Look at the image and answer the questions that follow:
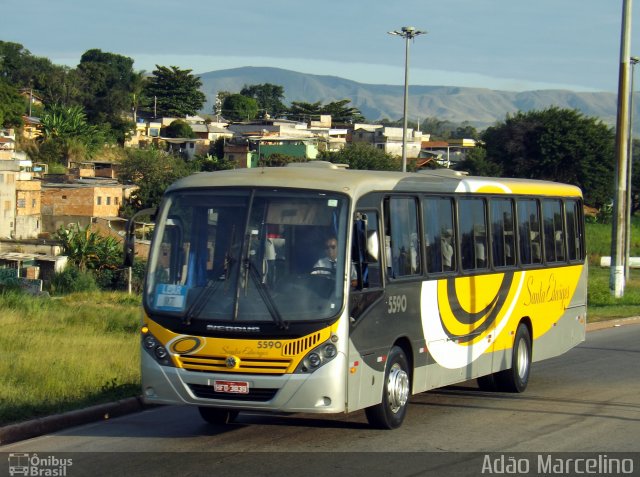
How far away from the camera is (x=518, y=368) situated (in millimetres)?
14039

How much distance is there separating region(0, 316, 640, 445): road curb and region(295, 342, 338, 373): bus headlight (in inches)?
114

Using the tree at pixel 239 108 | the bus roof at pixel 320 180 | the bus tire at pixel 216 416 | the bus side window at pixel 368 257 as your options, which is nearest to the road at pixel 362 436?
the bus tire at pixel 216 416

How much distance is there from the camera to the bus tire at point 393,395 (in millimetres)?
10422

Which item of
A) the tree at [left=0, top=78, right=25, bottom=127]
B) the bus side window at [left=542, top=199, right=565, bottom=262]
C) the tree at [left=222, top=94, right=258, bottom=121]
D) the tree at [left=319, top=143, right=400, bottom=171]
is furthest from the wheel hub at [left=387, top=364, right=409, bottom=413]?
the tree at [left=222, top=94, right=258, bottom=121]

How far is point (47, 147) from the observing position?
334ft

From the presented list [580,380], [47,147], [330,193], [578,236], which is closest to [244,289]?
[330,193]

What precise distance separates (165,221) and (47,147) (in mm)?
95463

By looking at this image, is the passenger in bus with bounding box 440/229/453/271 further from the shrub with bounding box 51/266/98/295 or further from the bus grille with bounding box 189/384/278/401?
the shrub with bounding box 51/266/98/295

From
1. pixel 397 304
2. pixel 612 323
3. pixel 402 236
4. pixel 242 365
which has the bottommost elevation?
pixel 612 323

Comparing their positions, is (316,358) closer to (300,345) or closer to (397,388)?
(300,345)

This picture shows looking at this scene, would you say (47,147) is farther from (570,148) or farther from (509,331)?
(509,331)

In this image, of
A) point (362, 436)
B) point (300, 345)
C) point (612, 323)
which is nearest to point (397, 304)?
point (362, 436)

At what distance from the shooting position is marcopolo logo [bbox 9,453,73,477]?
8644 millimetres

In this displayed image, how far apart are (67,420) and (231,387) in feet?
7.61
